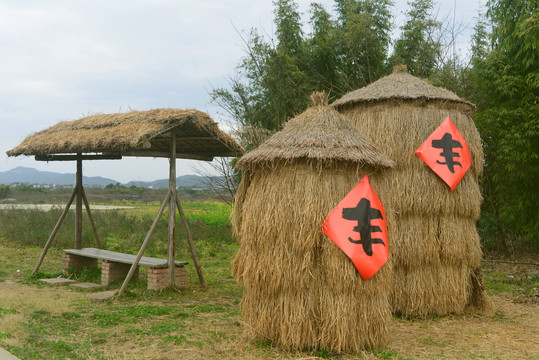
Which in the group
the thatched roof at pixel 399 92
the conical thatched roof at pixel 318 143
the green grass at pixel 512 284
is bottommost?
the green grass at pixel 512 284

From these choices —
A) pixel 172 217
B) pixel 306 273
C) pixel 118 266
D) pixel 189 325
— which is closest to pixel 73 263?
pixel 118 266

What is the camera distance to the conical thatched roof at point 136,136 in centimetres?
820

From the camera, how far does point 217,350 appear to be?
5.47 metres

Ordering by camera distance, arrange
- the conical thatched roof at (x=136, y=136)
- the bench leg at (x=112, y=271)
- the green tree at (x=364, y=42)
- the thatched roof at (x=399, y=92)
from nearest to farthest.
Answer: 1. the thatched roof at (x=399, y=92)
2. the conical thatched roof at (x=136, y=136)
3. the bench leg at (x=112, y=271)
4. the green tree at (x=364, y=42)

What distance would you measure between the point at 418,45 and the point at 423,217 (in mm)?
8776

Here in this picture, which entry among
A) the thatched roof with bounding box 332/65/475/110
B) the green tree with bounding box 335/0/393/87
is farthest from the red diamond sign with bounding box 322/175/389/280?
the green tree with bounding box 335/0/393/87

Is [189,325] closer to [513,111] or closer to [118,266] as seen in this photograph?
[118,266]

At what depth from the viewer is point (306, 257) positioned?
16.9ft

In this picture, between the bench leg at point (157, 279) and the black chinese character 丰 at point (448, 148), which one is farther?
the bench leg at point (157, 279)

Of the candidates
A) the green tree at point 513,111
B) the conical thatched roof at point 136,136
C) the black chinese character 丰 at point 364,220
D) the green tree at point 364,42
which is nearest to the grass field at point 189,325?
the black chinese character 丰 at point 364,220

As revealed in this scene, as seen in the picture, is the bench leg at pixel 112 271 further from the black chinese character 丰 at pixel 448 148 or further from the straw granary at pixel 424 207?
the black chinese character 丰 at pixel 448 148

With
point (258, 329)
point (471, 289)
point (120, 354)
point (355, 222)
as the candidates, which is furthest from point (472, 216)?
point (120, 354)

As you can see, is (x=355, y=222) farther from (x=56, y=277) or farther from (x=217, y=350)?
(x=56, y=277)

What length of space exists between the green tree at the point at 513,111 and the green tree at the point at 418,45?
7.93 feet
